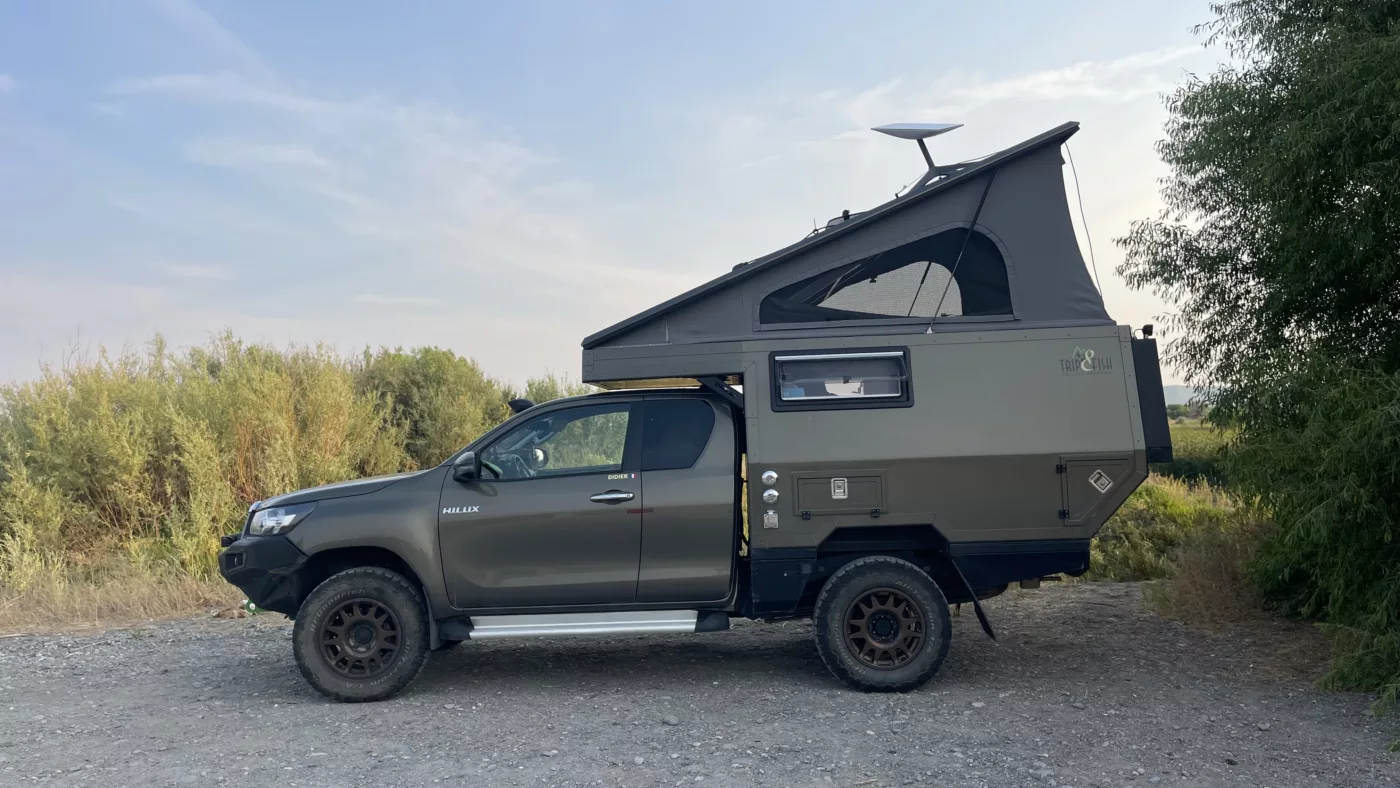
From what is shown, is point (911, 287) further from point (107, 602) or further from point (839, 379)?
point (107, 602)

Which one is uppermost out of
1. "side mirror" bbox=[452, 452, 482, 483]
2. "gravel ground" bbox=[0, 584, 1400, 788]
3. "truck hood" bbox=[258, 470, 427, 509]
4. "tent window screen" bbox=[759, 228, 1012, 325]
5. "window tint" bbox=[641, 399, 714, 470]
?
"tent window screen" bbox=[759, 228, 1012, 325]

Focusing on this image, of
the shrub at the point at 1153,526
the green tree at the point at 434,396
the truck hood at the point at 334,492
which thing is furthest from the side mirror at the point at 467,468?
the green tree at the point at 434,396

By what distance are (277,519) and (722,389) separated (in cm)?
312

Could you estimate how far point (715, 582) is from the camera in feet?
22.9

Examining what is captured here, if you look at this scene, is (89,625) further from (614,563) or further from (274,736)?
(614,563)

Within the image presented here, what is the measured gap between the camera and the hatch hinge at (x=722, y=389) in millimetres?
7211

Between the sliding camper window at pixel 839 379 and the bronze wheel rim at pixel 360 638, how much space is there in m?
2.96

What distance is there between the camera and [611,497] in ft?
22.7

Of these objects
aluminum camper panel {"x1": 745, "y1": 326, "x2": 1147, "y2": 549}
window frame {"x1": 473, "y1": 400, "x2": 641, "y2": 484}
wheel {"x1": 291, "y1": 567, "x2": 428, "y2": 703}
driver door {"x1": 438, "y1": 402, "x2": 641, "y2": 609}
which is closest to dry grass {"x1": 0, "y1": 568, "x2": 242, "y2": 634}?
wheel {"x1": 291, "y1": 567, "x2": 428, "y2": 703}

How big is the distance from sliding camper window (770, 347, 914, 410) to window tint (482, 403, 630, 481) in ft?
3.64

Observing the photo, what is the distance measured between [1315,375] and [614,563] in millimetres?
5015

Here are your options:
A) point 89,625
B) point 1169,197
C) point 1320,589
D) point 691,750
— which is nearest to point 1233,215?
point 1169,197

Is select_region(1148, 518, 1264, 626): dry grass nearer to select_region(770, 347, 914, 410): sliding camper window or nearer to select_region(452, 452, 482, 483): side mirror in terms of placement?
select_region(770, 347, 914, 410): sliding camper window

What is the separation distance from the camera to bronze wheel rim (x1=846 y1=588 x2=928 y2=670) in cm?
688
